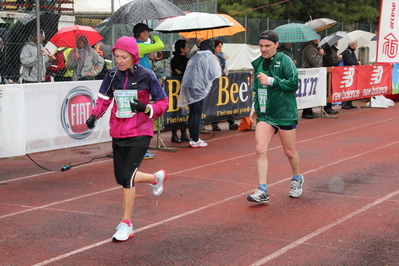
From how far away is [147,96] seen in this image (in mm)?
6352

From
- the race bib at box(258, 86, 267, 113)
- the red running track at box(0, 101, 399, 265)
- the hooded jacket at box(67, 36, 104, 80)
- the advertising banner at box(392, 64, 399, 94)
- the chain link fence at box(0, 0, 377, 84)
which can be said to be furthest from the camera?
the advertising banner at box(392, 64, 399, 94)

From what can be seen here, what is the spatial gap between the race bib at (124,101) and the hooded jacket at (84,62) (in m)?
6.87

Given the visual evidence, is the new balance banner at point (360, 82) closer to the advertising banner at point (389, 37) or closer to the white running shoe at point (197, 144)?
the white running shoe at point (197, 144)

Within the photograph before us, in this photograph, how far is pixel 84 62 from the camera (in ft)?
42.5

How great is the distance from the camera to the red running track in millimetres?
5621

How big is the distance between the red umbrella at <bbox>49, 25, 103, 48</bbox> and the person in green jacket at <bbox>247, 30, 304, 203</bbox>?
6838mm

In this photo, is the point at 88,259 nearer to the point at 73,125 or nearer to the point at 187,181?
the point at 187,181

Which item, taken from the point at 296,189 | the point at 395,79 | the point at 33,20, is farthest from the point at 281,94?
the point at 395,79

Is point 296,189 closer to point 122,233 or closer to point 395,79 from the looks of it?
point 122,233

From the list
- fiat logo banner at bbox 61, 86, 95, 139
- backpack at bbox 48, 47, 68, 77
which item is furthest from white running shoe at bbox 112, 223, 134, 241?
backpack at bbox 48, 47, 68, 77

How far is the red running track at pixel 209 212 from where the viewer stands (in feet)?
18.4

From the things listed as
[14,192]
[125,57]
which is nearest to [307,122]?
[14,192]

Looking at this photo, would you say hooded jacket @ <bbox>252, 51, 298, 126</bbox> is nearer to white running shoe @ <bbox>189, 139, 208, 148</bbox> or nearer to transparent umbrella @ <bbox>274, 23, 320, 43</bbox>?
white running shoe @ <bbox>189, 139, 208, 148</bbox>

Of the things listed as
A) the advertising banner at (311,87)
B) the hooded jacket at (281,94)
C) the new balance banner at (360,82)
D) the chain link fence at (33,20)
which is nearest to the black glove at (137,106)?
the hooded jacket at (281,94)
